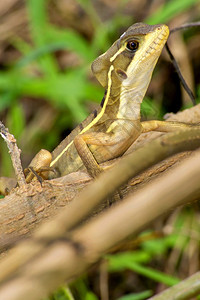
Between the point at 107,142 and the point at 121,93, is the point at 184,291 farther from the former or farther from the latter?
the point at 121,93

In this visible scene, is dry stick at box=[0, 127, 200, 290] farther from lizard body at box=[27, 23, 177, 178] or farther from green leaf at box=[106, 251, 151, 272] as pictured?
green leaf at box=[106, 251, 151, 272]

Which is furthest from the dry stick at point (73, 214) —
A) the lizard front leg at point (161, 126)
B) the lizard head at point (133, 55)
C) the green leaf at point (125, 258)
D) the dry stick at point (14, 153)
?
the green leaf at point (125, 258)

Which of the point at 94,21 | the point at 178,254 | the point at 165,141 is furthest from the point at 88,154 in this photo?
the point at 94,21

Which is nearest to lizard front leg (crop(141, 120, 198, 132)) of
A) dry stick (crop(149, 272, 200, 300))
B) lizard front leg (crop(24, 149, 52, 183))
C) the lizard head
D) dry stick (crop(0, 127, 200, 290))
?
the lizard head

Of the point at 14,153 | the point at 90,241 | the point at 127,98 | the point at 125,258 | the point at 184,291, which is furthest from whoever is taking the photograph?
the point at 125,258

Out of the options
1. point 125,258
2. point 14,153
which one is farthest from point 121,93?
point 125,258

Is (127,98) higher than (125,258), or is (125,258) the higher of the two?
(127,98)

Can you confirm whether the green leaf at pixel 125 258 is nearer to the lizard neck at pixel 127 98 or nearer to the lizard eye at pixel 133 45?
the lizard neck at pixel 127 98
